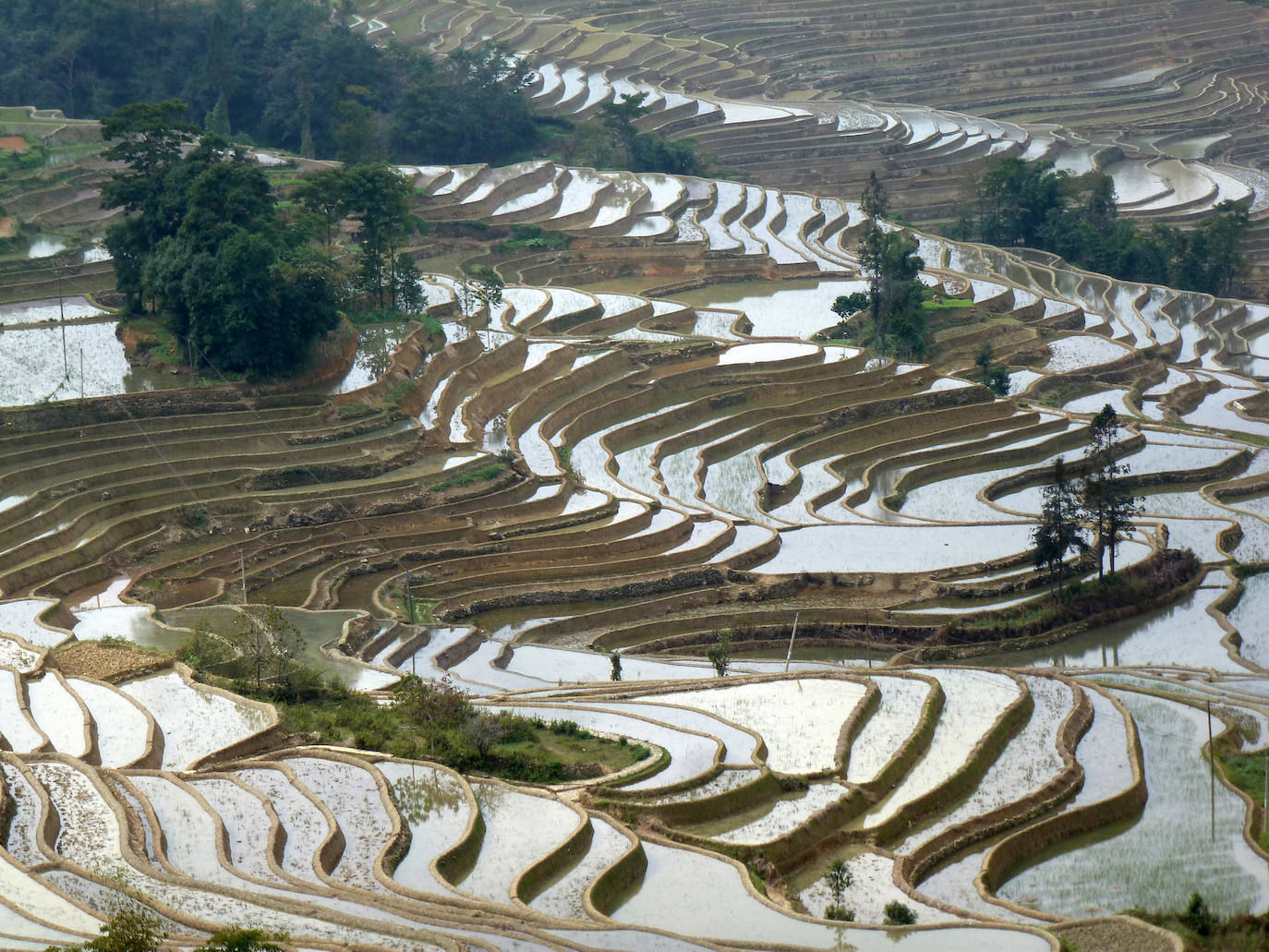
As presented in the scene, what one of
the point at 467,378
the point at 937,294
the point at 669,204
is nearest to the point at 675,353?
the point at 467,378

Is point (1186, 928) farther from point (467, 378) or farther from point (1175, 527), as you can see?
point (467, 378)

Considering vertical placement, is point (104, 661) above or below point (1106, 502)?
above

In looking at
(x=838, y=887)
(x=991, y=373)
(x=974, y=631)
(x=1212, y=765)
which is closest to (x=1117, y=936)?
(x=838, y=887)

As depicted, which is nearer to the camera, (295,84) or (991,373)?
(991,373)

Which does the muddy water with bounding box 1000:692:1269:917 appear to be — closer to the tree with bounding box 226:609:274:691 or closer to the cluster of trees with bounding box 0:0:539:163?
the tree with bounding box 226:609:274:691

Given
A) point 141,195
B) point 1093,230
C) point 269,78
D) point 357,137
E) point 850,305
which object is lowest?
point 850,305

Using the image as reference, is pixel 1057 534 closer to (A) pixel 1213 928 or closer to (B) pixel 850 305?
(A) pixel 1213 928
